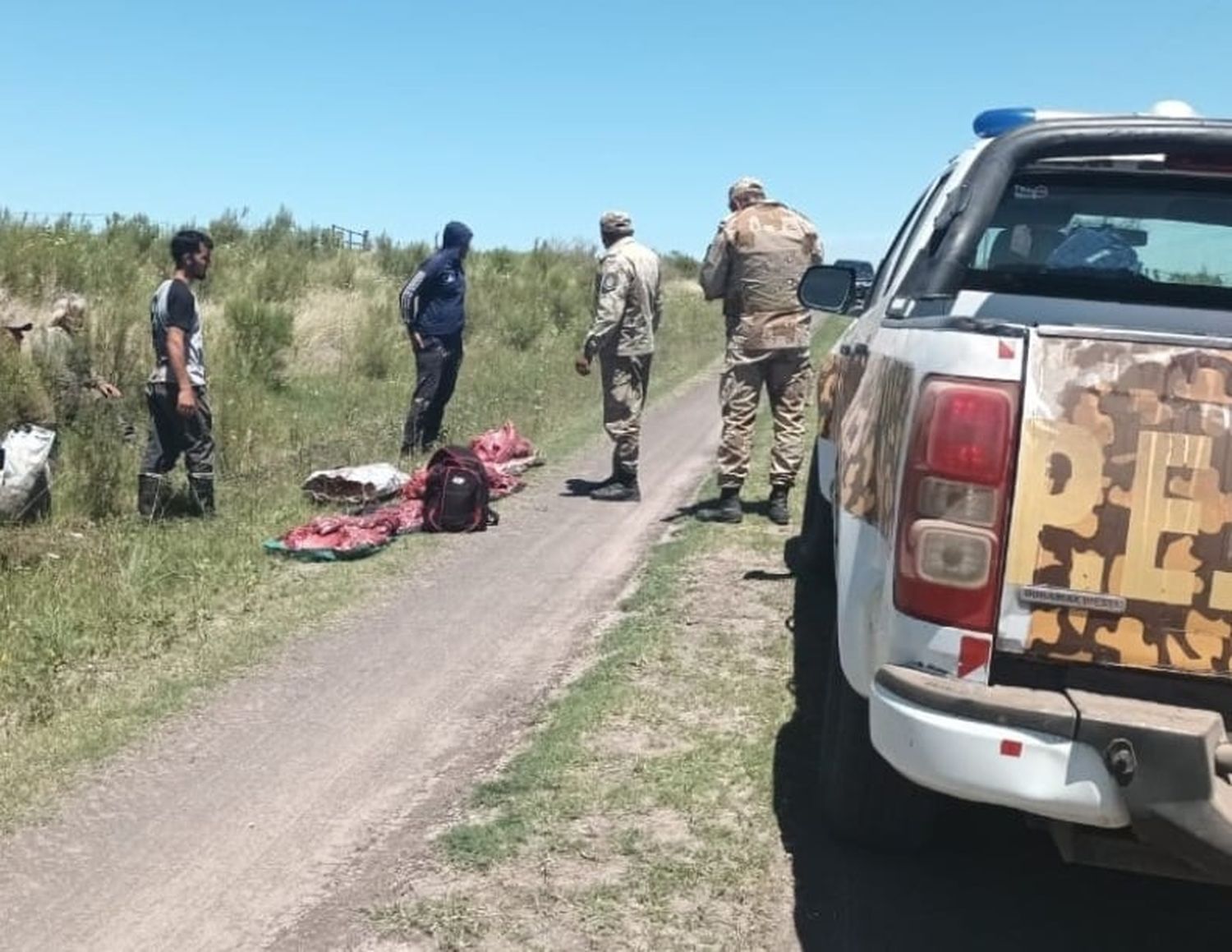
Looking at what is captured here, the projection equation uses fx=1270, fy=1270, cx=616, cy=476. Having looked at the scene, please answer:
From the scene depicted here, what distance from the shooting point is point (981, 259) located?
4340 millimetres

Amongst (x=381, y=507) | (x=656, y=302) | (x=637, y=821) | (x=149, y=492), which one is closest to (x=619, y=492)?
(x=656, y=302)

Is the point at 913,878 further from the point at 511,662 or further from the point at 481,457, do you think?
the point at 481,457

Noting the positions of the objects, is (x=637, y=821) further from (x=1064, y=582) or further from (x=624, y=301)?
(x=624, y=301)

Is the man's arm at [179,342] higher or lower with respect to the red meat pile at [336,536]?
higher

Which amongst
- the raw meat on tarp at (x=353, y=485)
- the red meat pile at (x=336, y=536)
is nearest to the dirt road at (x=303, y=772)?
the red meat pile at (x=336, y=536)

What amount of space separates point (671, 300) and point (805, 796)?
2868 centimetres

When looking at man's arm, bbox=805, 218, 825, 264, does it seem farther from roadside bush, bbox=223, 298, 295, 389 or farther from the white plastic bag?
roadside bush, bbox=223, 298, 295, 389

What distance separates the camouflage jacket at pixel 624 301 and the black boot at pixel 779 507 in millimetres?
1514

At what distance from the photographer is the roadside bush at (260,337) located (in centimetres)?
1415

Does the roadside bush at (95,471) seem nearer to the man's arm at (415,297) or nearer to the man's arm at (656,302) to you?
the man's arm at (415,297)

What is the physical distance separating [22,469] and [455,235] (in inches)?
167

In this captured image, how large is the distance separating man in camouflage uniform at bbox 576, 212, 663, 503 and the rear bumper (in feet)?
21.0

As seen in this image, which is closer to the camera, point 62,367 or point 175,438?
point 175,438

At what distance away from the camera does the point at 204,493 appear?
8.18 metres
